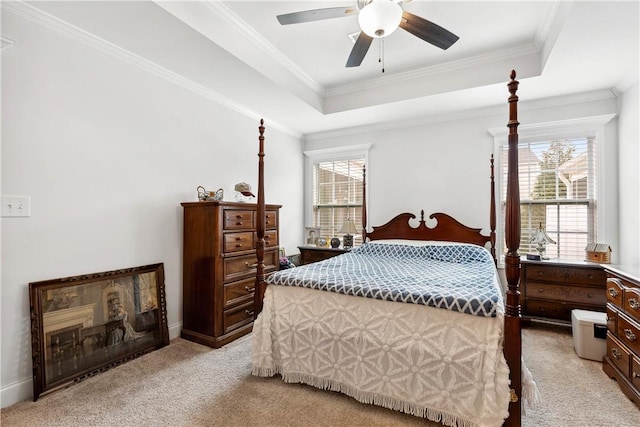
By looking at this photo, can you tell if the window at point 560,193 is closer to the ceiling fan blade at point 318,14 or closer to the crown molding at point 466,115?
the crown molding at point 466,115

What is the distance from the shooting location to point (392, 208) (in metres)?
4.41

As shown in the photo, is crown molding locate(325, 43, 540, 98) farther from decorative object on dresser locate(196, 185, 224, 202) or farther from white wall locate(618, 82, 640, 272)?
decorative object on dresser locate(196, 185, 224, 202)

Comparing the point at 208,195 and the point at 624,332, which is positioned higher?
the point at 208,195

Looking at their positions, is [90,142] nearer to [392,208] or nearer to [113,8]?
[113,8]

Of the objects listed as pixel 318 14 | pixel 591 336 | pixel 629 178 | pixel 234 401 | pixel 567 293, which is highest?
pixel 318 14

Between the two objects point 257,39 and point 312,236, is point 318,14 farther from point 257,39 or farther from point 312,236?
point 312,236

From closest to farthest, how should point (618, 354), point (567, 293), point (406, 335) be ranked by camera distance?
point (406, 335) < point (618, 354) < point (567, 293)

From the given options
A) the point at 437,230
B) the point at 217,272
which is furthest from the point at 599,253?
the point at 217,272

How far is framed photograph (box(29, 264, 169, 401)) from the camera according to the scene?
2.03m

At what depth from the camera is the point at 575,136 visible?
3500mm

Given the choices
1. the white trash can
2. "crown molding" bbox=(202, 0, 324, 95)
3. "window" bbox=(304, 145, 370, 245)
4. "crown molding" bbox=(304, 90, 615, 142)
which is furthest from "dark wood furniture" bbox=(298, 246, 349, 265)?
the white trash can

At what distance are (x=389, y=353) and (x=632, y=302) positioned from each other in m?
1.75

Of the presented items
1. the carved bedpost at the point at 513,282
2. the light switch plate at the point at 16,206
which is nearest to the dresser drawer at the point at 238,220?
the light switch plate at the point at 16,206

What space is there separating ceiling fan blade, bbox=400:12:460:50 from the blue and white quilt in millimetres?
1699
